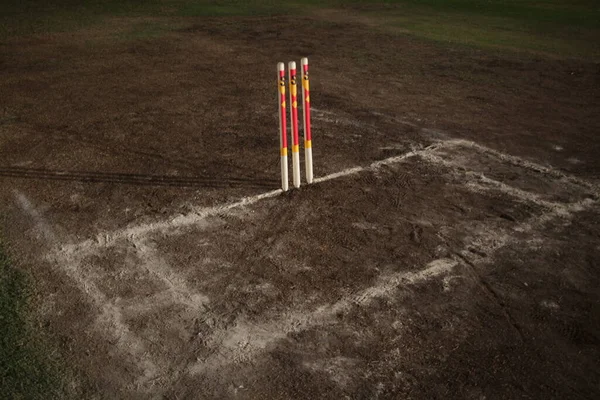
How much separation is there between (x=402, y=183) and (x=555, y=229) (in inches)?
79.1

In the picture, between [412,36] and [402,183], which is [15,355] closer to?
[402,183]

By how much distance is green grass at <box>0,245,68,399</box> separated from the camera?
4582mm

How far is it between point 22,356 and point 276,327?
2112 millimetres

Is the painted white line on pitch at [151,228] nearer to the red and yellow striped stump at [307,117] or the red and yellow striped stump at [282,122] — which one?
the red and yellow striped stump at [282,122]

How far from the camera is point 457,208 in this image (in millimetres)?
7426

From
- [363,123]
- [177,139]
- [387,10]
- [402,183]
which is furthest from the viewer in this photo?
[387,10]

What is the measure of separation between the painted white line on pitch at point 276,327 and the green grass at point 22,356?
1.08 metres

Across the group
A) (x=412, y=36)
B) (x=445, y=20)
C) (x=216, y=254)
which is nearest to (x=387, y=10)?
(x=445, y=20)

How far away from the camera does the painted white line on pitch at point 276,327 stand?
5012mm

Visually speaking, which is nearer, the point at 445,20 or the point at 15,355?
the point at 15,355

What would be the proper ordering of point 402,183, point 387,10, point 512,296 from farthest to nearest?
1. point 387,10
2. point 402,183
3. point 512,296

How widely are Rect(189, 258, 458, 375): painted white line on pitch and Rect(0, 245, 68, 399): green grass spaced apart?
1.08 m

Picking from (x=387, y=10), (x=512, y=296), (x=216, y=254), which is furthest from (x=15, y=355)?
(x=387, y=10)

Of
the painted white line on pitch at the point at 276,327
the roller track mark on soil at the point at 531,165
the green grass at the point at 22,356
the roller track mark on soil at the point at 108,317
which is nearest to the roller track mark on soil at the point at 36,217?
the roller track mark on soil at the point at 108,317
